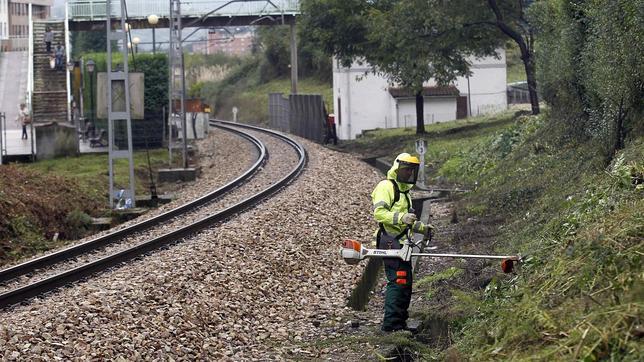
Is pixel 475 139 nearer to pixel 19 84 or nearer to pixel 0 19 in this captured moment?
pixel 19 84

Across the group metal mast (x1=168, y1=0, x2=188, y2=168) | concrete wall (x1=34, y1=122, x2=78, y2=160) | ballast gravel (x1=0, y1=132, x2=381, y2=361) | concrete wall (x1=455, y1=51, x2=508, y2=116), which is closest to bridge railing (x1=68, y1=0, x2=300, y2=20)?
metal mast (x1=168, y1=0, x2=188, y2=168)

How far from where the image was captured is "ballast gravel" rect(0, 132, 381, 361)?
33.3 ft

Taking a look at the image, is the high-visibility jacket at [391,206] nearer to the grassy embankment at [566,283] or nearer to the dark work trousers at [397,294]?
the dark work trousers at [397,294]

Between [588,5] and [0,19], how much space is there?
9121cm

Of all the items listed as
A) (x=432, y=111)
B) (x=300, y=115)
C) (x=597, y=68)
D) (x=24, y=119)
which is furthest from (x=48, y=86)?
(x=597, y=68)

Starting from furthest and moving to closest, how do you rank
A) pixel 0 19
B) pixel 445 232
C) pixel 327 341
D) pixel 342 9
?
pixel 0 19, pixel 342 9, pixel 445 232, pixel 327 341

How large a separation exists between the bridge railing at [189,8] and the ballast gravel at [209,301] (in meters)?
41.7

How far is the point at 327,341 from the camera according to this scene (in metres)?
11.4

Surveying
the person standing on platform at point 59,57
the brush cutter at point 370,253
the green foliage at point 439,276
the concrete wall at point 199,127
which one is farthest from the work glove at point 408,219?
the person standing on platform at point 59,57

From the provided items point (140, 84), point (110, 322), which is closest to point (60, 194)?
point (140, 84)

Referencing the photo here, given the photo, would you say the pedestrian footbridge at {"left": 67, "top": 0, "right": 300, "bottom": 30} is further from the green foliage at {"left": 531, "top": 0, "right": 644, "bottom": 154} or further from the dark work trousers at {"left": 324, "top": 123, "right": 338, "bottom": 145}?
the green foliage at {"left": 531, "top": 0, "right": 644, "bottom": 154}

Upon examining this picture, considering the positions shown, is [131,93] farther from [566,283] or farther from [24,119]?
[566,283]

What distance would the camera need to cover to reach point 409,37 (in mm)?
37625

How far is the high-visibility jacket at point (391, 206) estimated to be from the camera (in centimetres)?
1091
